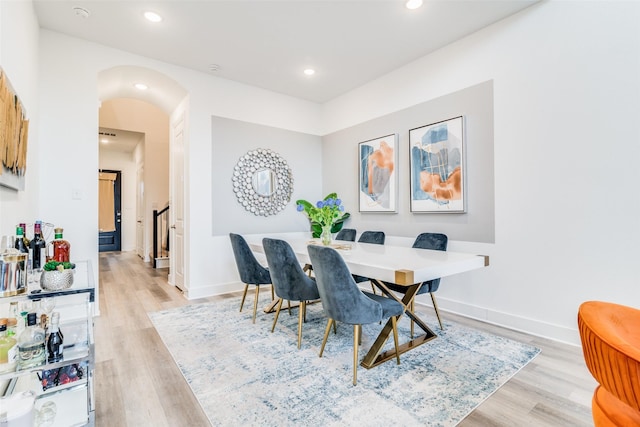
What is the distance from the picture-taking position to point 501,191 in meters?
3.02

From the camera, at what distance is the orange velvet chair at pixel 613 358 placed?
784 mm

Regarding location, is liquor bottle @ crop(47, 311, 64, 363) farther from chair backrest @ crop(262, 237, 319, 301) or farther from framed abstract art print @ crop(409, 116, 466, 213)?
framed abstract art print @ crop(409, 116, 466, 213)

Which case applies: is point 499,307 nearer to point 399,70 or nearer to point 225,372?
point 225,372

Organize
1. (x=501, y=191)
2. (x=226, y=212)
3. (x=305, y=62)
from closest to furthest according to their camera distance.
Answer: (x=501, y=191) < (x=305, y=62) < (x=226, y=212)

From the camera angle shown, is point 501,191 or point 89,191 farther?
point 89,191

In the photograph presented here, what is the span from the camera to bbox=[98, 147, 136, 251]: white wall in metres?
8.85

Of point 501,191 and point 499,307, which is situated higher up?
point 501,191

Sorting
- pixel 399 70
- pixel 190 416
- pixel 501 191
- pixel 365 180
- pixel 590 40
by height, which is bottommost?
pixel 190 416

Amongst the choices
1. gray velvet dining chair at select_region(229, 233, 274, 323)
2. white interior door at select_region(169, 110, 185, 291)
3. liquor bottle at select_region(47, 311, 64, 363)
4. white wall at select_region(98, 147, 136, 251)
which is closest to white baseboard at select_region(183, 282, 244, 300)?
white interior door at select_region(169, 110, 185, 291)

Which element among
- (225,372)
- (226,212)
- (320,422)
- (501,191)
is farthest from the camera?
(226,212)

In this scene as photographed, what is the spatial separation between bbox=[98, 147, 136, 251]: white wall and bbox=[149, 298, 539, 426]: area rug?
6986mm

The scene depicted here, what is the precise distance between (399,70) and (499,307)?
9.93 feet

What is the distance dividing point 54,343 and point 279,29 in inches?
124

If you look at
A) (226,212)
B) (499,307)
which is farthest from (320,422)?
(226,212)
